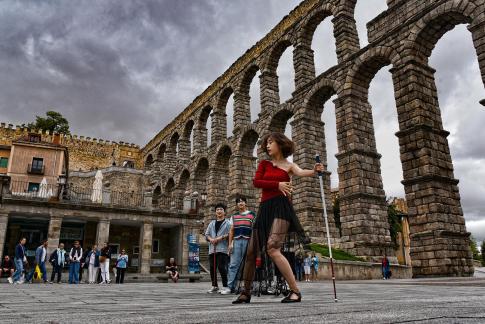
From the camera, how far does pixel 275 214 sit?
3.92 meters

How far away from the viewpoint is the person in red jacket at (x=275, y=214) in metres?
3.82

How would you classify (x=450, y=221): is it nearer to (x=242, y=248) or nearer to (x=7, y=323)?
(x=242, y=248)

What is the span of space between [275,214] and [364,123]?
16198 millimetres

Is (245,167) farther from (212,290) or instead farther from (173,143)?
(212,290)

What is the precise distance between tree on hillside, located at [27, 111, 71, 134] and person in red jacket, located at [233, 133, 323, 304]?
55387 millimetres

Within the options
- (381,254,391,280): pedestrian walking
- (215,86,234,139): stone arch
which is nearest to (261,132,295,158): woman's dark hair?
(381,254,391,280): pedestrian walking

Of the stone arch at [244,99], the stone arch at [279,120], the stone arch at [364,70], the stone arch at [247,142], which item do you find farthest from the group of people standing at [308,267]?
the stone arch at [244,99]

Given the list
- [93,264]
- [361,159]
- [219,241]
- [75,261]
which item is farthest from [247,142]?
[219,241]

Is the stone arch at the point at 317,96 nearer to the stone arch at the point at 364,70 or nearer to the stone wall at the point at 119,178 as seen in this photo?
the stone arch at the point at 364,70

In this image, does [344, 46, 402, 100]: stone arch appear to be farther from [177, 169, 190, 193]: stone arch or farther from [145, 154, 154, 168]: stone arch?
[145, 154, 154, 168]: stone arch

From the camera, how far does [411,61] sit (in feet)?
52.2

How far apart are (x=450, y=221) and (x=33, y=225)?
2027cm

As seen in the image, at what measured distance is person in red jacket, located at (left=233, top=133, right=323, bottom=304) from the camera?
12.5 feet

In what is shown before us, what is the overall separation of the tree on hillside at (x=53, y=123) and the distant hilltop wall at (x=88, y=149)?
1689mm
